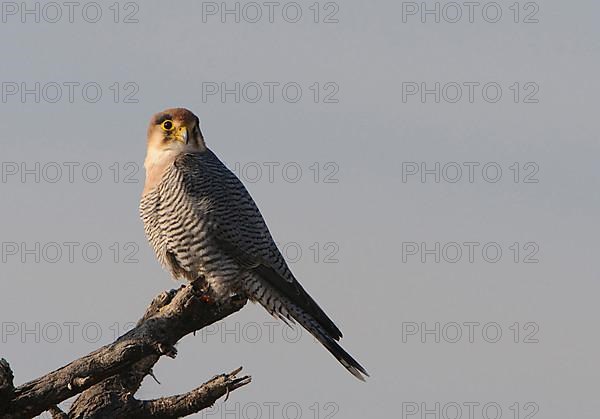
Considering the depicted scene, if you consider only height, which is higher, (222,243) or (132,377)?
(222,243)

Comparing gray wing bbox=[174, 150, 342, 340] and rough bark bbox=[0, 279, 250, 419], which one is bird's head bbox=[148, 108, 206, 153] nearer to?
gray wing bbox=[174, 150, 342, 340]

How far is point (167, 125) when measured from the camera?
43.4 feet

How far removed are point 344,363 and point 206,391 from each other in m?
3.94

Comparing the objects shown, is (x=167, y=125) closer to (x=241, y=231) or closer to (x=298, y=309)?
(x=241, y=231)

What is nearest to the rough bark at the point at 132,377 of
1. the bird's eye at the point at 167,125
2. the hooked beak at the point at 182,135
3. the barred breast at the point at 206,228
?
the barred breast at the point at 206,228

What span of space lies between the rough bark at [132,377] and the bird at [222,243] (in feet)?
7.52

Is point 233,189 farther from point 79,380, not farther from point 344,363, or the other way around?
point 79,380

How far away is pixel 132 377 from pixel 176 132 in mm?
4502

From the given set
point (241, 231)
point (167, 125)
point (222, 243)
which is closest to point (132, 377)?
point (222, 243)

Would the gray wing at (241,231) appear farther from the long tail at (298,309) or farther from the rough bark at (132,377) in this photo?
the rough bark at (132,377)

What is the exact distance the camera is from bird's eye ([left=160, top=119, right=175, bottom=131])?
43.3ft

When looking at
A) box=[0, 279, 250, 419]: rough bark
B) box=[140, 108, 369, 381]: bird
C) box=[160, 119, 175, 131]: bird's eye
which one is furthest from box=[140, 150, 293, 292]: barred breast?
box=[0, 279, 250, 419]: rough bark

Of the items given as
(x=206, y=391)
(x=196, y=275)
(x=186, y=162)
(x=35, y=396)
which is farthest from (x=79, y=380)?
(x=186, y=162)

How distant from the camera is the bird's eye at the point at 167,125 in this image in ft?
43.3
